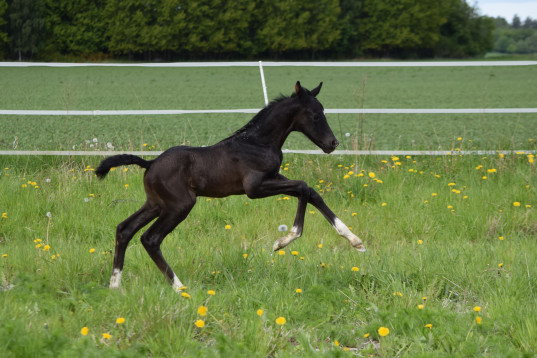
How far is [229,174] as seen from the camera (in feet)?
11.5

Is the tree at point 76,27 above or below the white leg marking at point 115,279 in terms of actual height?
above

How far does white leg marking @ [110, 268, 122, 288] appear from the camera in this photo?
3.54 meters

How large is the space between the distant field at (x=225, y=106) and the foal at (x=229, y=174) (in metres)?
0.74

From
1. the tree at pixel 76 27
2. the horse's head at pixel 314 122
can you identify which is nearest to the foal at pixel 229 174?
the horse's head at pixel 314 122

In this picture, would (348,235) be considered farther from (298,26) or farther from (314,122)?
(298,26)

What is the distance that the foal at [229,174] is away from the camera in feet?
11.2

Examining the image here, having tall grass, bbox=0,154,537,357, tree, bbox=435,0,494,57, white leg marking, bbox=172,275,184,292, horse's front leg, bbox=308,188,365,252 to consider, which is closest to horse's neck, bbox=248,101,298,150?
horse's front leg, bbox=308,188,365,252

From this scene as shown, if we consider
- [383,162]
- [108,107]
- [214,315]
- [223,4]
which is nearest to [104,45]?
[223,4]

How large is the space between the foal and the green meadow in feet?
1.10

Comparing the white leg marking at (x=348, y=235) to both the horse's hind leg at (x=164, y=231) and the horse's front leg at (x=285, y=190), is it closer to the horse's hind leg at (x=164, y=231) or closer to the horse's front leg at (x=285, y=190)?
the horse's front leg at (x=285, y=190)

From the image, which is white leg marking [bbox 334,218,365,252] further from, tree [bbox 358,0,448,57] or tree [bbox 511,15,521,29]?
Answer: tree [bbox 511,15,521,29]

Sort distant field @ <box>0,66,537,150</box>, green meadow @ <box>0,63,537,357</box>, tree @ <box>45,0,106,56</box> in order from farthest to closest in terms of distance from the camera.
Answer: tree @ <box>45,0,106,56</box>
distant field @ <box>0,66,537,150</box>
green meadow @ <box>0,63,537,357</box>

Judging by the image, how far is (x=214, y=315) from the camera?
3.26 meters

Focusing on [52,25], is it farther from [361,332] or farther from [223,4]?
[361,332]
